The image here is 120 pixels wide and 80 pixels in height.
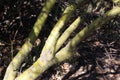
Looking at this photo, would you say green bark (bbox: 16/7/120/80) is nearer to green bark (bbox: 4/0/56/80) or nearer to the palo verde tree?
the palo verde tree

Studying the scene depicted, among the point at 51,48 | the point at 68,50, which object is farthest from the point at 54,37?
the point at 68,50

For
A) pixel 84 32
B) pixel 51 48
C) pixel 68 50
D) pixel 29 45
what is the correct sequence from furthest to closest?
pixel 29 45 → pixel 51 48 → pixel 68 50 → pixel 84 32

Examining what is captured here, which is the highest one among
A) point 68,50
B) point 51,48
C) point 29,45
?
point 29,45

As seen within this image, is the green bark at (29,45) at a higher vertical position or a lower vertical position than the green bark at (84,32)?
higher

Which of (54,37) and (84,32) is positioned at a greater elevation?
(54,37)

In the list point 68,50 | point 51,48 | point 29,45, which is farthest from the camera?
point 29,45

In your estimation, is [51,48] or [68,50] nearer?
[68,50]

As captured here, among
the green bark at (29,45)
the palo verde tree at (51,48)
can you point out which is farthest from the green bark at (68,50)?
the green bark at (29,45)

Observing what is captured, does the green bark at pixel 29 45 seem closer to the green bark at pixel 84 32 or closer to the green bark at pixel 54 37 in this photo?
the green bark at pixel 54 37

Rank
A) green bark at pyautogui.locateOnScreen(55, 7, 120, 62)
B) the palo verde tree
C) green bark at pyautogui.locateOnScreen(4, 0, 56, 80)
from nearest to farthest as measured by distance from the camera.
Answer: green bark at pyautogui.locateOnScreen(55, 7, 120, 62) < the palo verde tree < green bark at pyautogui.locateOnScreen(4, 0, 56, 80)

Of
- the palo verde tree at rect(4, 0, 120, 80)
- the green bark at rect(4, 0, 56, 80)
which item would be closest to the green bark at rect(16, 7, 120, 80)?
the palo verde tree at rect(4, 0, 120, 80)

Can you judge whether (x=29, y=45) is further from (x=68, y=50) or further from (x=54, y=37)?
(x=68, y=50)

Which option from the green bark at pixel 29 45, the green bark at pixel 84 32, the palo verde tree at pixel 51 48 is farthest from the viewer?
the green bark at pixel 29 45
